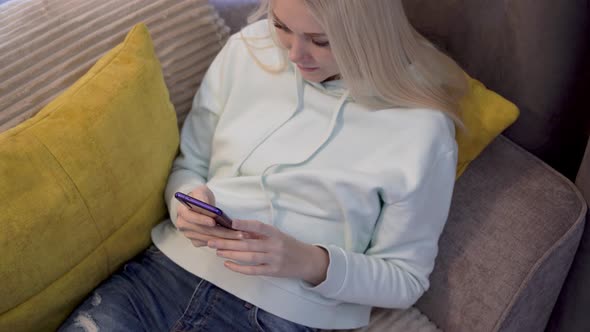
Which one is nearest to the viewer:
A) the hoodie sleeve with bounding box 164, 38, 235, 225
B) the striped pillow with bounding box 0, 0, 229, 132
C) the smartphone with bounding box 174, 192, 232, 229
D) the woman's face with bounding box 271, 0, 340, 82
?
the smartphone with bounding box 174, 192, 232, 229

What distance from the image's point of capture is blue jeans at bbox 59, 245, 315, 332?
2.98 feet

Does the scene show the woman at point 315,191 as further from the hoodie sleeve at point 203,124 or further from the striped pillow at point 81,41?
the striped pillow at point 81,41

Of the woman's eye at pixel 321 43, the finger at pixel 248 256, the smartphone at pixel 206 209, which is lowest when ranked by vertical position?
the finger at pixel 248 256

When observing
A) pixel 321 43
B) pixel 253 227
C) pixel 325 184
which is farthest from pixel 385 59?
pixel 253 227

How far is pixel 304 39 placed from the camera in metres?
0.88

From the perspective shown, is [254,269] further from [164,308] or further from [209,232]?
[164,308]

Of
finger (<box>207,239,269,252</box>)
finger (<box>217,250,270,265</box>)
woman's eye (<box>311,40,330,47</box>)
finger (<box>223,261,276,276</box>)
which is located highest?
woman's eye (<box>311,40,330,47</box>)

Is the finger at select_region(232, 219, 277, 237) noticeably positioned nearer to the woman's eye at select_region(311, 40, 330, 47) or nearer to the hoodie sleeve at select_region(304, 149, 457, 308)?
the hoodie sleeve at select_region(304, 149, 457, 308)

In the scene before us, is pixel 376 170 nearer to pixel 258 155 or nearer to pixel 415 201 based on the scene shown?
pixel 415 201

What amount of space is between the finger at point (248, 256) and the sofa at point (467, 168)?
227 millimetres

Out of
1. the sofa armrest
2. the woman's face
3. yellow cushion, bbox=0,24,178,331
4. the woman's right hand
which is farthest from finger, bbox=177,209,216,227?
the sofa armrest

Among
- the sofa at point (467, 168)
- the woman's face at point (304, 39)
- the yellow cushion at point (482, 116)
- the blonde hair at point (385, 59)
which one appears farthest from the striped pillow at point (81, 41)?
the yellow cushion at point (482, 116)

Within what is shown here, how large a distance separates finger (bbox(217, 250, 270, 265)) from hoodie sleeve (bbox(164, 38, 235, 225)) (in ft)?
0.87

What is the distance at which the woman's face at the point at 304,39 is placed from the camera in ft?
2.77
